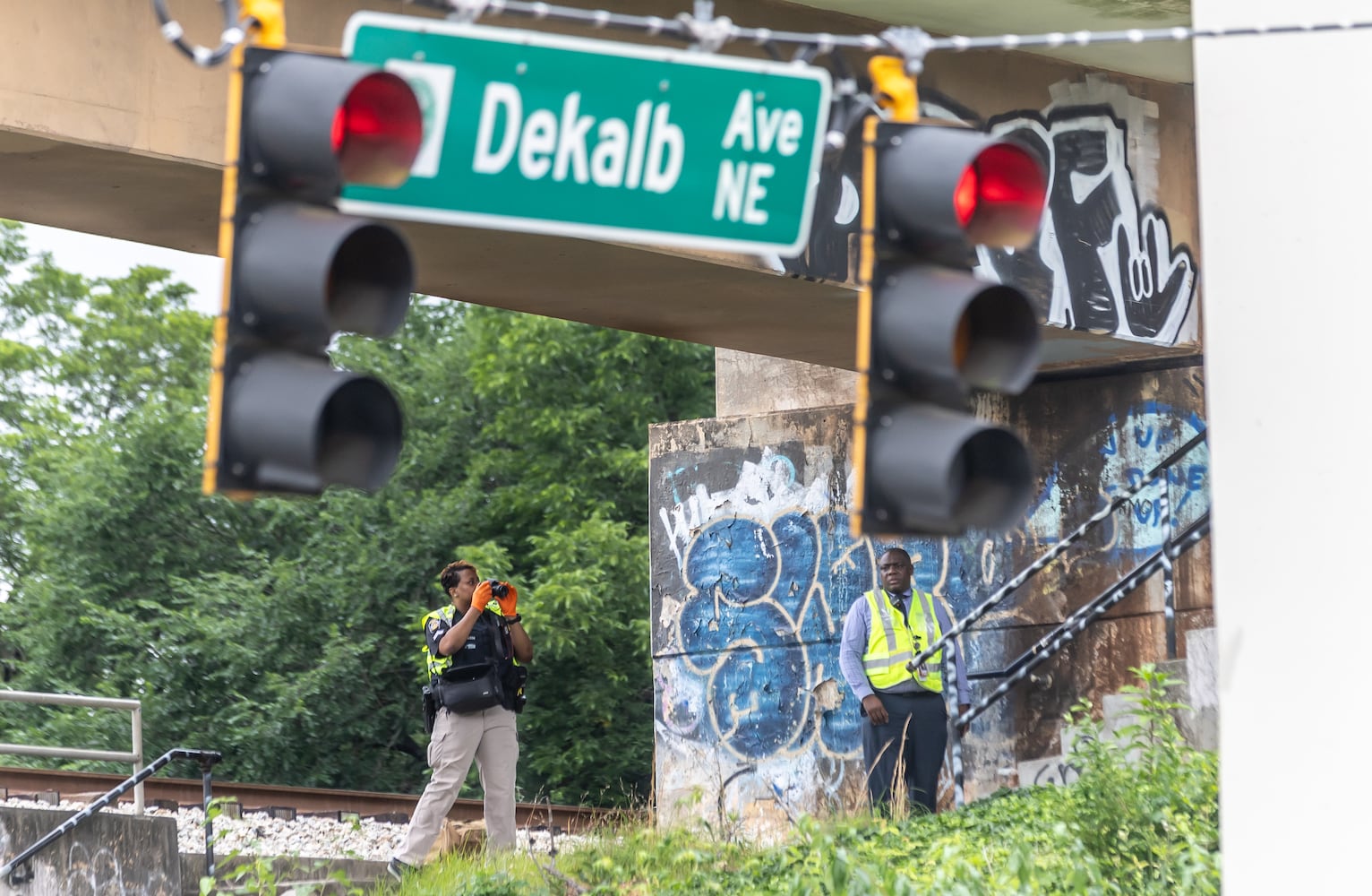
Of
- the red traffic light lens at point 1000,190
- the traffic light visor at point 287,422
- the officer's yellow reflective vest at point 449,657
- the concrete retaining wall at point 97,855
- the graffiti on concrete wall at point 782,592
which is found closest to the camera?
the traffic light visor at point 287,422

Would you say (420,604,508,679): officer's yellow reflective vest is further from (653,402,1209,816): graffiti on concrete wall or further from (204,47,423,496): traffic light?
(204,47,423,496): traffic light

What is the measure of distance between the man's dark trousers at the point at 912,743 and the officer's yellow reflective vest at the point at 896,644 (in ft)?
0.31

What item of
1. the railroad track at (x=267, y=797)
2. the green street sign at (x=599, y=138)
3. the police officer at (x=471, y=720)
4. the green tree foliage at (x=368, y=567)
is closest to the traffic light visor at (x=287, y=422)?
the green street sign at (x=599, y=138)

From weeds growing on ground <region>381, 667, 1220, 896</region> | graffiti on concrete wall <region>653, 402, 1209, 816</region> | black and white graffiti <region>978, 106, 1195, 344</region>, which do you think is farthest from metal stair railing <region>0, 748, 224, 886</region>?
black and white graffiti <region>978, 106, 1195, 344</region>

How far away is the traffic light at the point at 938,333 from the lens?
377cm

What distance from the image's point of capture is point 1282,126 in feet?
18.4

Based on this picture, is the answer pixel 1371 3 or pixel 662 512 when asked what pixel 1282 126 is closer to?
pixel 1371 3

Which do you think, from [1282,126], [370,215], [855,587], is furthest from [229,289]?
[855,587]

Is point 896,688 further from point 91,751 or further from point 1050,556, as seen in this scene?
point 91,751

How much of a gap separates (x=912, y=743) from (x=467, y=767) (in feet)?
8.62

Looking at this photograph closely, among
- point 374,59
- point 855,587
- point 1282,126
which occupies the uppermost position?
point 1282,126

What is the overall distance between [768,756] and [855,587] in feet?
4.34

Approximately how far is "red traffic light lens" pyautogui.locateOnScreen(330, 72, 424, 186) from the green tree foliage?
670 inches

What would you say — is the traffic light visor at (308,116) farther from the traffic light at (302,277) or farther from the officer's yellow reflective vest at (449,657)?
the officer's yellow reflective vest at (449,657)
